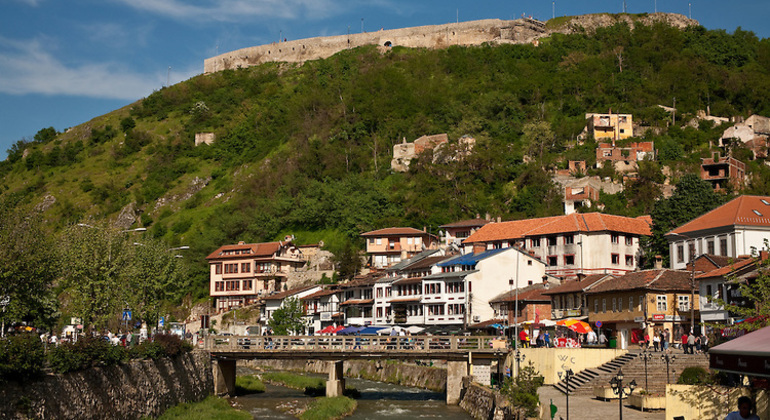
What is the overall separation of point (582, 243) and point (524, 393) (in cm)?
4682

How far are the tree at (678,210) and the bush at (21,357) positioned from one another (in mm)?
61102

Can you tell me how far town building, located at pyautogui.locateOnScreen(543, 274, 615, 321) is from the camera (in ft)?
218

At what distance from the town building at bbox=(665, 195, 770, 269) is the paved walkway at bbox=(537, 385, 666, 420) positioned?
2844 cm

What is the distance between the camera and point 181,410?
158ft

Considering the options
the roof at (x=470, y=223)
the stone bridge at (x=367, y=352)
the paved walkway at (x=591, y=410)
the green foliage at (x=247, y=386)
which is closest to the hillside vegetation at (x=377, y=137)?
the roof at (x=470, y=223)

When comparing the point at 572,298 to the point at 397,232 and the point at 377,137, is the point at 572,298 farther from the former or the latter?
the point at 377,137

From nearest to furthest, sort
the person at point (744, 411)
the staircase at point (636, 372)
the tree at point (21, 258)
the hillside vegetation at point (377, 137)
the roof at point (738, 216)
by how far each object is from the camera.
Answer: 1. the person at point (744, 411)
2. the tree at point (21, 258)
3. the staircase at point (636, 372)
4. the roof at point (738, 216)
5. the hillside vegetation at point (377, 137)

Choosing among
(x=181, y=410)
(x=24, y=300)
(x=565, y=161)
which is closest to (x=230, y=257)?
(x=565, y=161)

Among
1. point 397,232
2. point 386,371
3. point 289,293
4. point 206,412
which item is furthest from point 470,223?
point 206,412

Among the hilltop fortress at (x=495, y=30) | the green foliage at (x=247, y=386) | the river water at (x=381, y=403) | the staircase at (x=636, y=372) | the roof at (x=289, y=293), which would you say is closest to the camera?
the staircase at (x=636, y=372)

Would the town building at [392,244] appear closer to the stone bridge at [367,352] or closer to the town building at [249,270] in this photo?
the town building at [249,270]

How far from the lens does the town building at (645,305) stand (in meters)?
57.9

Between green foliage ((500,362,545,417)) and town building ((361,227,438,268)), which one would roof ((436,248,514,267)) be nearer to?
town building ((361,227,438,268))

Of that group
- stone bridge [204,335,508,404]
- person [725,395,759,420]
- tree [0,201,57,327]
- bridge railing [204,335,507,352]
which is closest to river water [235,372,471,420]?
stone bridge [204,335,508,404]
